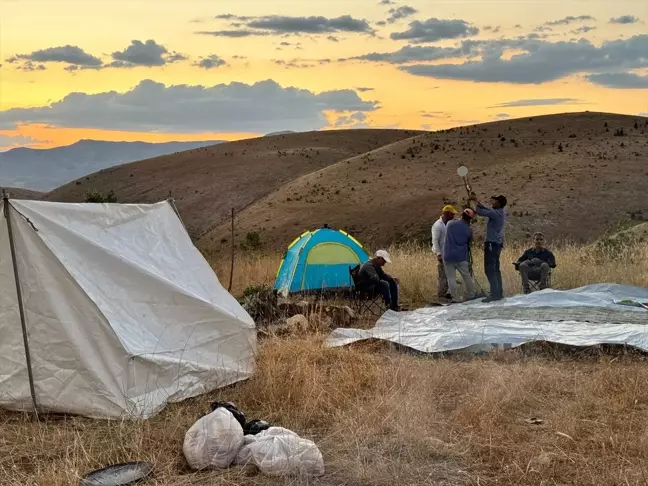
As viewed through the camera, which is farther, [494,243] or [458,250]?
[458,250]

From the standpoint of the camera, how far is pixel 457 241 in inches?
439

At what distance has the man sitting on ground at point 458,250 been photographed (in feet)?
36.6

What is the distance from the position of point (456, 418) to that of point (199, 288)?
9.97 ft

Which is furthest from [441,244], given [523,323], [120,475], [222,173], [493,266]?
[222,173]

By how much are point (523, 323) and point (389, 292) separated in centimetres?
238

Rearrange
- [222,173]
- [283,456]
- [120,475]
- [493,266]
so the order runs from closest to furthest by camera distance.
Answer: [120,475] → [283,456] → [493,266] → [222,173]

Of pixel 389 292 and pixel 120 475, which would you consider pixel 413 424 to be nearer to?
pixel 120 475

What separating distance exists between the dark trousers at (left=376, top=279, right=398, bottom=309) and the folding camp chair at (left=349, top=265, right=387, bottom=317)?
0.17 metres

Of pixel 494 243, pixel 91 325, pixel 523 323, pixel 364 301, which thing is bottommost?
pixel 364 301

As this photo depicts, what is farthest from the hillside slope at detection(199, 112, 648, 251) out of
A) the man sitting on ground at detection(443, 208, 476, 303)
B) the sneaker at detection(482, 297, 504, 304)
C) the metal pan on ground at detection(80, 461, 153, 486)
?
the metal pan on ground at detection(80, 461, 153, 486)

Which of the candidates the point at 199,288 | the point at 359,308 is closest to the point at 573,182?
the point at 359,308

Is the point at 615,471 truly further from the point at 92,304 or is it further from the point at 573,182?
the point at 573,182

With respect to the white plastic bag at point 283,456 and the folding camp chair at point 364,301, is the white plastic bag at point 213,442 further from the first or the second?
the folding camp chair at point 364,301

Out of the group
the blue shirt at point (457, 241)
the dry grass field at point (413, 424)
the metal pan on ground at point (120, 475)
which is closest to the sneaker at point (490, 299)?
the blue shirt at point (457, 241)
